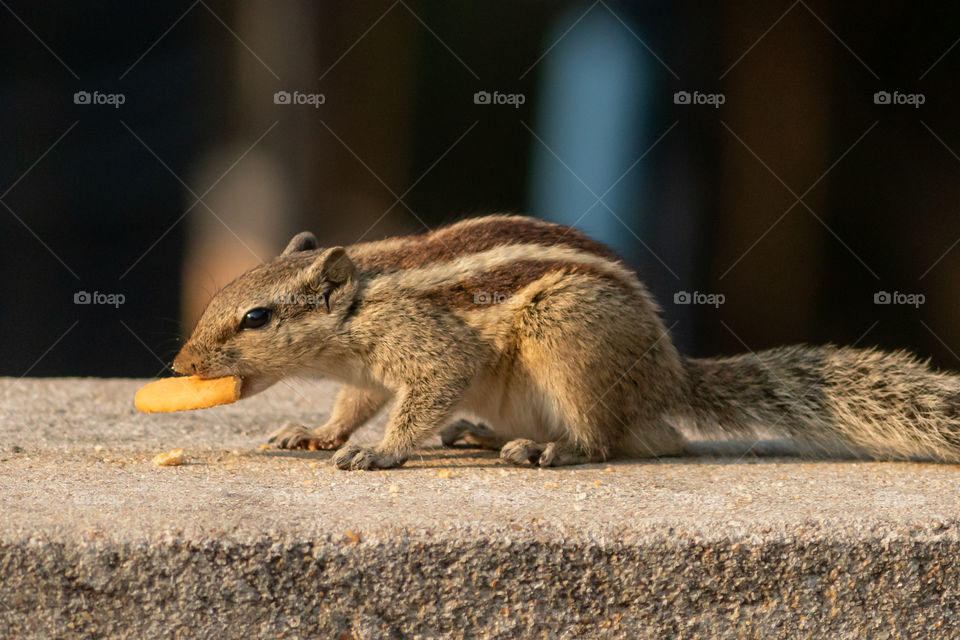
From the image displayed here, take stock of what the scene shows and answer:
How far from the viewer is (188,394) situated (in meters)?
3.36

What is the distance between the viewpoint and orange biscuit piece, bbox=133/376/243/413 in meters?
3.34

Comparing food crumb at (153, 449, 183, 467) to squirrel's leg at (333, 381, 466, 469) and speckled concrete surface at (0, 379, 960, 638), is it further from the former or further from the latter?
squirrel's leg at (333, 381, 466, 469)

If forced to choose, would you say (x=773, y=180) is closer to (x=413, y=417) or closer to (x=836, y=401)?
(x=836, y=401)

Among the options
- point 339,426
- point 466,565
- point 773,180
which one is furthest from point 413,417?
point 773,180

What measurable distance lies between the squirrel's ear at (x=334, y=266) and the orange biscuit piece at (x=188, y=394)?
47 centimetres

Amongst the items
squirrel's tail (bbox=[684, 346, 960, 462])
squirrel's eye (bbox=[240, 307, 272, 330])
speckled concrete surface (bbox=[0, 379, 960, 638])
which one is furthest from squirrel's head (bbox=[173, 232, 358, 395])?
squirrel's tail (bbox=[684, 346, 960, 462])

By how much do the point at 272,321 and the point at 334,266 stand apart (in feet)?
0.94

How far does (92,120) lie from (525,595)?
186 inches

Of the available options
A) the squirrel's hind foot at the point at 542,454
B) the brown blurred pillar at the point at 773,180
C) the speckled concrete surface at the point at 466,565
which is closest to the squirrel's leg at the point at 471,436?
the squirrel's hind foot at the point at 542,454

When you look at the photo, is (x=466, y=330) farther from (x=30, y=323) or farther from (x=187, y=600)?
(x=30, y=323)

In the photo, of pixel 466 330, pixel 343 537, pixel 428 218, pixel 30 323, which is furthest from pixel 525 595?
pixel 30 323

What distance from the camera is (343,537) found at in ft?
7.33

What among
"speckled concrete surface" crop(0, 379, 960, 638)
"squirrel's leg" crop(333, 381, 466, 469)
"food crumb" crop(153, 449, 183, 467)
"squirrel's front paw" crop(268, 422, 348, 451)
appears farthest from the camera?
"squirrel's front paw" crop(268, 422, 348, 451)

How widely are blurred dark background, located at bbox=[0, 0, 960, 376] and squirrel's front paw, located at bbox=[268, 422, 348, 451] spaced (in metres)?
2.11
